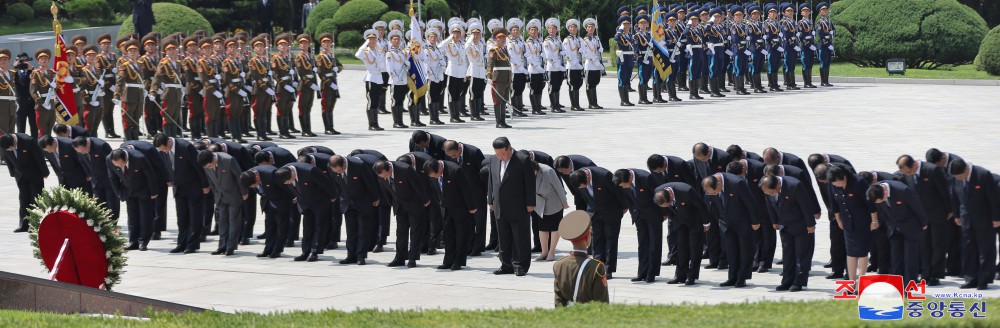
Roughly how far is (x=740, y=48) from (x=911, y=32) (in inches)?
314

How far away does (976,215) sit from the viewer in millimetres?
13305

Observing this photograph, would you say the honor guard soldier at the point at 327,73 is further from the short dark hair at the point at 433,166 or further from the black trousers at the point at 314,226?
the short dark hair at the point at 433,166

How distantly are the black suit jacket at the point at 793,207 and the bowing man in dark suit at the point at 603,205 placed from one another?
1461mm

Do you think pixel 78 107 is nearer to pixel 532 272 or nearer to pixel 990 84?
pixel 532 272

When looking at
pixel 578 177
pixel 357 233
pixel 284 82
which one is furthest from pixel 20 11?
pixel 578 177

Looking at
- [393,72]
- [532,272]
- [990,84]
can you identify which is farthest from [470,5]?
[532,272]

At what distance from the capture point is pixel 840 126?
25.0 meters

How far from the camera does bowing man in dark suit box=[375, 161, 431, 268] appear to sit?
1498 centimetres

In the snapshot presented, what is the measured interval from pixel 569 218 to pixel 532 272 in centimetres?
510

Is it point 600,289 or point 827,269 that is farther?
point 827,269

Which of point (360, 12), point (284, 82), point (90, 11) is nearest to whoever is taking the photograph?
point (284, 82)

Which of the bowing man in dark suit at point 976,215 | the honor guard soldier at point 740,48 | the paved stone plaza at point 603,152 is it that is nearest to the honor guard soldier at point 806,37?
the paved stone plaza at point 603,152

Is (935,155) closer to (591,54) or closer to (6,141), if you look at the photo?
(6,141)

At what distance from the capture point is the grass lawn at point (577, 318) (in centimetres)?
860
